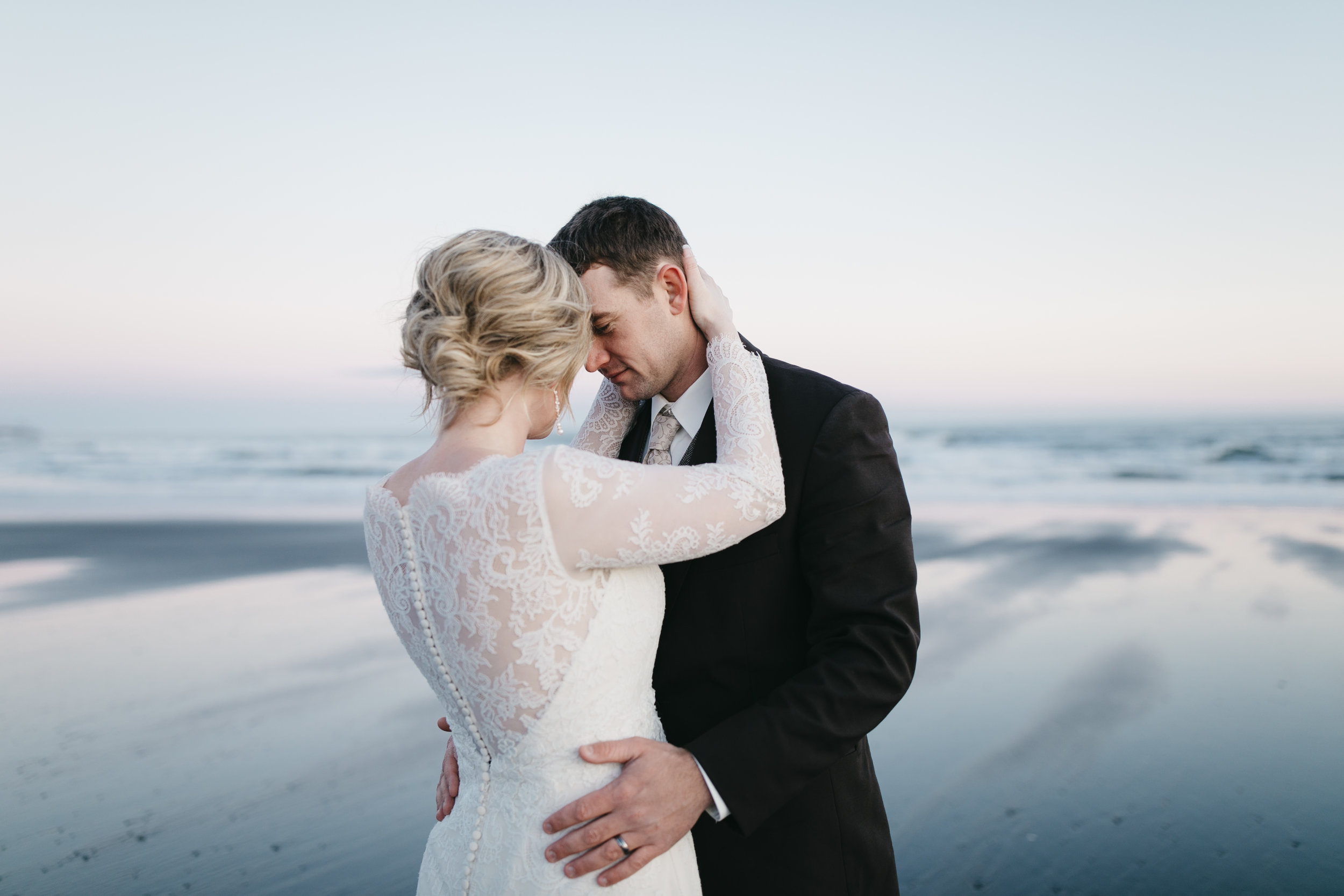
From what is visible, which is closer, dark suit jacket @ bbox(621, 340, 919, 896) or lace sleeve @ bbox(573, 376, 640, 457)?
dark suit jacket @ bbox(621, 340, 919, 896)

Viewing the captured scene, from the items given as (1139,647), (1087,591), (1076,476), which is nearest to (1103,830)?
(1139,647)

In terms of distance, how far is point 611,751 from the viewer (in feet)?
5.41

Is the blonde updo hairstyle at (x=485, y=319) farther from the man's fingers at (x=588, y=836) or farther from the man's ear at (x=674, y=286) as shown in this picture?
the man's fingers at (x=588, y=836)

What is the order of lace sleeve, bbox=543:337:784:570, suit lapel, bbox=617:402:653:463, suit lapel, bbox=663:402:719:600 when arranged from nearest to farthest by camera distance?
lace sleeve, bbox=543:337:784:570, suit lapel, bbox=663:402:719:600, suit lapel, bbox=617:402:653:463

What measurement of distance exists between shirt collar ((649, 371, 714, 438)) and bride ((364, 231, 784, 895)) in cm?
38

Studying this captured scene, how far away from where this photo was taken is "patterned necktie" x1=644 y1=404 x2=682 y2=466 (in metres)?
2.35

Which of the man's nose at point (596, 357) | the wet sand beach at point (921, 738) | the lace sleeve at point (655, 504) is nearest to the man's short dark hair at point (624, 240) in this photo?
the man's nose at point (596, 357)

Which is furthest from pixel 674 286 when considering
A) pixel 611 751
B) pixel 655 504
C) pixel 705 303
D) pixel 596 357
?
pixel 611 751

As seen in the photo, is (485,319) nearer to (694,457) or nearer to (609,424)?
(694,457)

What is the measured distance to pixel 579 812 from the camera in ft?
5.26

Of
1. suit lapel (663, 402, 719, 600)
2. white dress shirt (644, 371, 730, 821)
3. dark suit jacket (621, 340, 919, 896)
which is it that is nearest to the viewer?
dark suit jacket (621, 340, 919, 896)

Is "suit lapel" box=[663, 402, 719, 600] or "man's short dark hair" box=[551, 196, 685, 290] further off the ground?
"man's short dark hair" box=[551, 196, 685, 290]

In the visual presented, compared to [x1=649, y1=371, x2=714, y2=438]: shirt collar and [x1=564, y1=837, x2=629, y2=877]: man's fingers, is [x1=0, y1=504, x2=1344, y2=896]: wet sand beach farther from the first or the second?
[x1=649, y1=371, x2=714, y2=438]: shirt collar

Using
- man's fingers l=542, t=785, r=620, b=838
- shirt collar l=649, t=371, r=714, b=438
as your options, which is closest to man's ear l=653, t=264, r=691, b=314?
shirt collar l=649, t=371, r=714, b=438
